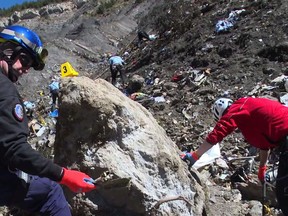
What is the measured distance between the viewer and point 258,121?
141 inches

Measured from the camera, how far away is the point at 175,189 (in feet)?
11.4

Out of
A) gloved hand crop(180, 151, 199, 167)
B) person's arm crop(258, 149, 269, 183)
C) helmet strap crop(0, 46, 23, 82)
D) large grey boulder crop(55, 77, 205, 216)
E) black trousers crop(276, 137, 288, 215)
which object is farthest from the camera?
person's arm crop(258, 149, 269, 183)

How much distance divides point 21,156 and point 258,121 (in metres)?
2.05

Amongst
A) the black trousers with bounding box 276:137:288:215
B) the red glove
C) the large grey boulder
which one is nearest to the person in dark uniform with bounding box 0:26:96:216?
the red glove

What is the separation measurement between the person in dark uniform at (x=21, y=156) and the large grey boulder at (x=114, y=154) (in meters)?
0.64

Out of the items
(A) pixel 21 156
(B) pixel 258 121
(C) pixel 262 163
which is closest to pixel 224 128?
(B) pixel 258 121

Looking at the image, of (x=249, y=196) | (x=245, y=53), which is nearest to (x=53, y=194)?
(x=249, y=196)

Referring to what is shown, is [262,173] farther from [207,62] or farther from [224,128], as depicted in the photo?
[207,62]

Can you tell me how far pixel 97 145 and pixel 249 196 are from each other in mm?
2257

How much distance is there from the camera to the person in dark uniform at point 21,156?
2178 mm

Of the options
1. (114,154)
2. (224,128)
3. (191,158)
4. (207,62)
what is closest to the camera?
(114,154)

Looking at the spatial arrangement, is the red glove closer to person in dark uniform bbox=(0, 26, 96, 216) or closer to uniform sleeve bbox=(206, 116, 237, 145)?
person in dark uniform bbox=(0, 26, 96, 216)

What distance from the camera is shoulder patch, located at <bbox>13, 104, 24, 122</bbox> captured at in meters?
2.19

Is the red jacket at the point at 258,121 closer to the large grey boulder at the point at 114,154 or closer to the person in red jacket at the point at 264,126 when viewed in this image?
the person in red jacket at the point at 264,126
